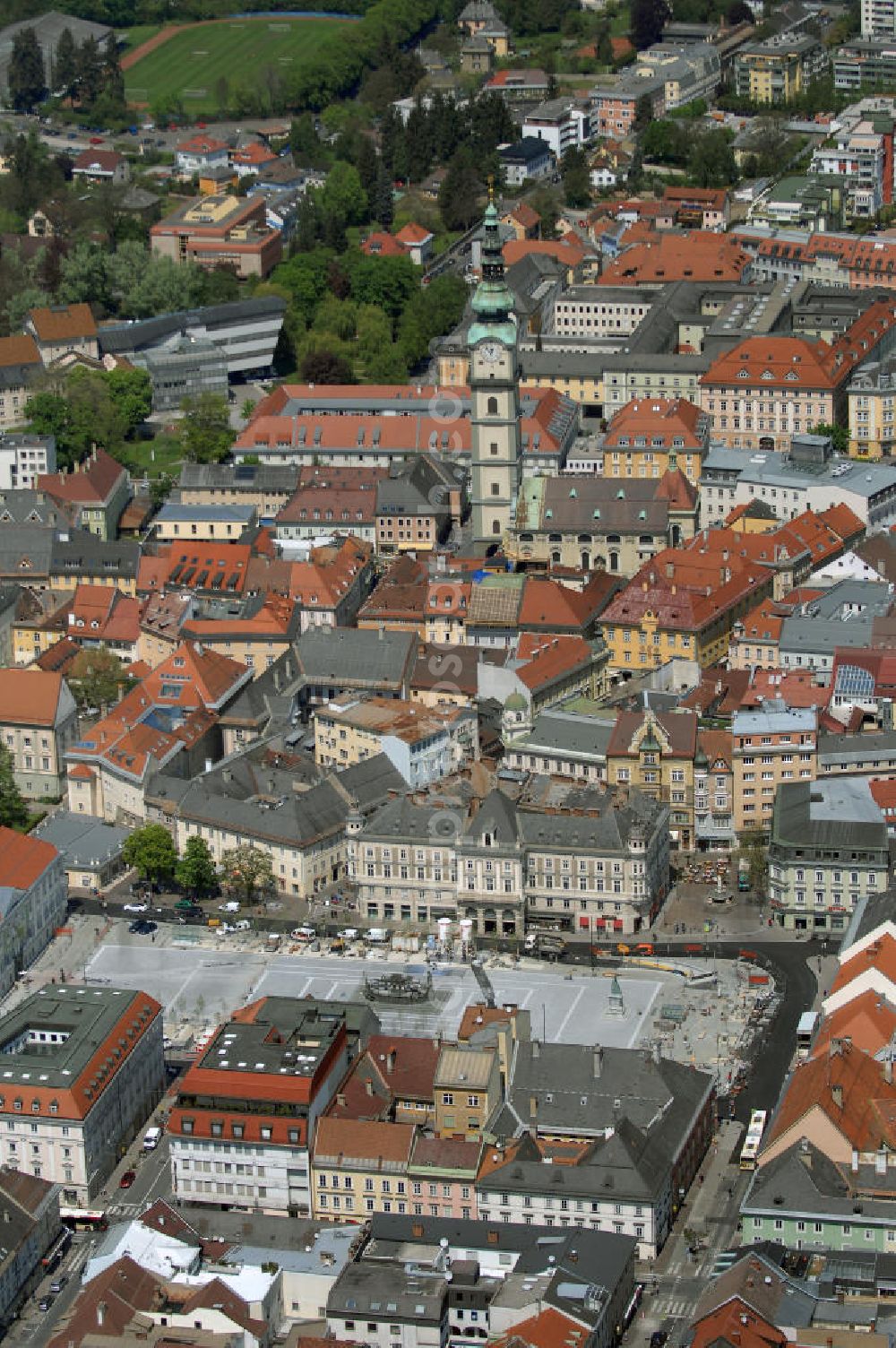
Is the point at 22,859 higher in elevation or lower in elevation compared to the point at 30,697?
higher

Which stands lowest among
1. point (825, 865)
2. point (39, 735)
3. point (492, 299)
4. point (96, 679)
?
point (39, 735)

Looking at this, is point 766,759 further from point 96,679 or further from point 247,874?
point 96,679

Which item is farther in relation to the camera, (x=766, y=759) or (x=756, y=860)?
(x=766, y=759)

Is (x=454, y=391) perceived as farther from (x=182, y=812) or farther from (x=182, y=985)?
(x=182, y=985)

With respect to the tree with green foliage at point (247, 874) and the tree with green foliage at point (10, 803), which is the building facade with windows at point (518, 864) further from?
the tree with green foliage at point (10, 803)

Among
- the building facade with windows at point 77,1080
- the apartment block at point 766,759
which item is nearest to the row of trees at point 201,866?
the building facade with windows at point 77,1080

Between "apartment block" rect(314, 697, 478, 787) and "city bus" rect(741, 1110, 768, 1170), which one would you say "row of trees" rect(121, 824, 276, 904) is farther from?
"city bus" rect(741, 1110, 768, 1170)

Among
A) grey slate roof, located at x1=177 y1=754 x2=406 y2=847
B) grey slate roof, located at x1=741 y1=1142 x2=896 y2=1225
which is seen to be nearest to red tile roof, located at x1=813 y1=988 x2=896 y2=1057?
grey slate roof, located at x1=741 y1=1142 x2=896 y2=1225

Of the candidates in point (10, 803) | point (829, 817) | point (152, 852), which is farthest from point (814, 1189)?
point (10, 803)
